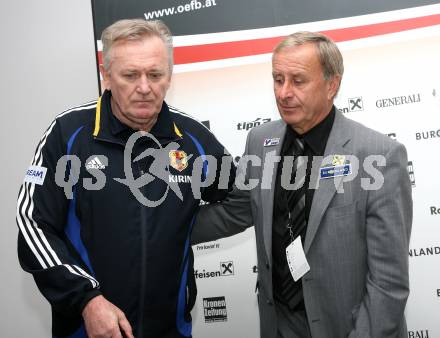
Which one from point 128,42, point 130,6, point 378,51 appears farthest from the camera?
point 130,6

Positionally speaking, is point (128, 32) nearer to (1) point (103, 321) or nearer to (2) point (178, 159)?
(2) point (178, 159)

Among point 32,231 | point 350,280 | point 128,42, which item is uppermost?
point 128,42

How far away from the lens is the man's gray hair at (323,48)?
1.75 m

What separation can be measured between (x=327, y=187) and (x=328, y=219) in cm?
11

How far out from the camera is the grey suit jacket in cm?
164

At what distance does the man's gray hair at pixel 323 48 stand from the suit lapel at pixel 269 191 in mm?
312

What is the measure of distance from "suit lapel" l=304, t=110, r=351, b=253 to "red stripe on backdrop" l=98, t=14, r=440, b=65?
109 cm

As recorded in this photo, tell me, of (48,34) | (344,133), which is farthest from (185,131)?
(48,34)

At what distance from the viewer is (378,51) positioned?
269 cm

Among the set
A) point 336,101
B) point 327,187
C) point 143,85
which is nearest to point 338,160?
point 327,187

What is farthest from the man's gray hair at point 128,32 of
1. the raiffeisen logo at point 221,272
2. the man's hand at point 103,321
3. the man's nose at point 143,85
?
the raiffeisen logo at point 221,272

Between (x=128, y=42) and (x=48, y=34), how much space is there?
1.86 m

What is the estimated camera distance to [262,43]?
2805mm

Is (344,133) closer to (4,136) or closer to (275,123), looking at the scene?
(275,123)
